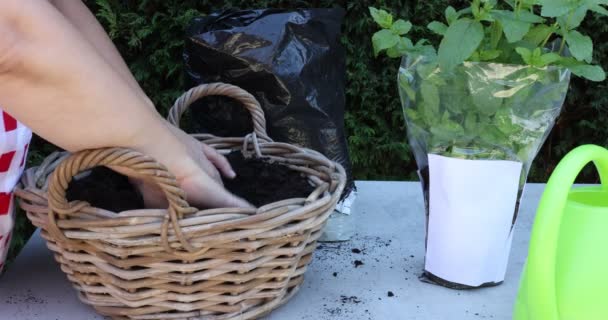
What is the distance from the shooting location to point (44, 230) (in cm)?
80

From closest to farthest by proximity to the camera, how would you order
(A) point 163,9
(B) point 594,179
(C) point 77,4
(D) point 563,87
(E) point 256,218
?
1. (E) point 256,218
2. (D) point 563,87
3. (C) point 77,4
4. (A) point 163,9
5. (B) point 594,179

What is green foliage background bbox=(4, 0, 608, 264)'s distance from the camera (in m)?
1.89

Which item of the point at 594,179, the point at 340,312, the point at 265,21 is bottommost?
the point at 594,179

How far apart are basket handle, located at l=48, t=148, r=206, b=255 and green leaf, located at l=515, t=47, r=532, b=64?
451 millimetres

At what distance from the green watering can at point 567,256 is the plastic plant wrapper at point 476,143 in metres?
0.19

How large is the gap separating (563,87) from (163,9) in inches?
56.4

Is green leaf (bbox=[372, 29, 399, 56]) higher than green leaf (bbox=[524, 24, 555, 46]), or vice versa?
green leaf (bbox=[524, 24, 555, 46])

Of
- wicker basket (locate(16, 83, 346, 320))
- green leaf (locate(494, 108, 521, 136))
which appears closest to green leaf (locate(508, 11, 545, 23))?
green leaf (locate(494, 108, 521, 136))

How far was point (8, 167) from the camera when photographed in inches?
33.2

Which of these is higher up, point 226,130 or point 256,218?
point 256,218

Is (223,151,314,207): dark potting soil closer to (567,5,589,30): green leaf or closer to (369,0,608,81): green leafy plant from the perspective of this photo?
(369,0,608,81): green leafy plant

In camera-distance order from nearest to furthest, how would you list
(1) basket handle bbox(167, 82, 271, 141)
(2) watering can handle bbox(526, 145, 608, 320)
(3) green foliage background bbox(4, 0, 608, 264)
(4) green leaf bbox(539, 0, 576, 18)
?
(2) watering can handle bbox(526, 145, 608, 320)
(4) green leaf bbox(539, 0, 576, 18)
(1) basket handle bbox(167, 82, 271, 141)
(3) green foliage background bbox(4, 0, 608, 264)

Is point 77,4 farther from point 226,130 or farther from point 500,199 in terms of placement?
point 500,199

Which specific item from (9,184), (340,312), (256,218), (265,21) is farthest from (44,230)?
(265,21)
